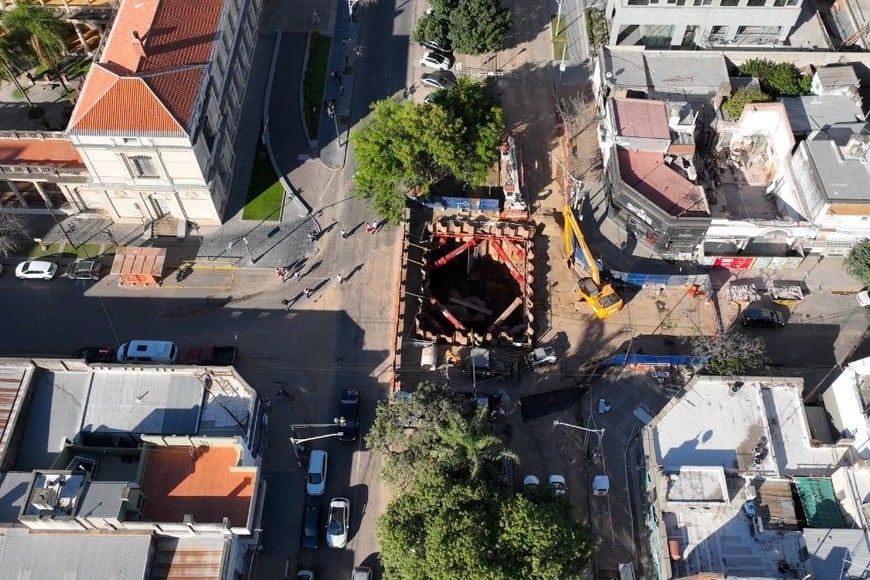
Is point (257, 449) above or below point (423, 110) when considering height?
below

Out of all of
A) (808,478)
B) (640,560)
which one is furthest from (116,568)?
(808,478)

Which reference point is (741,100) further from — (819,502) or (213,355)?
(213,355)

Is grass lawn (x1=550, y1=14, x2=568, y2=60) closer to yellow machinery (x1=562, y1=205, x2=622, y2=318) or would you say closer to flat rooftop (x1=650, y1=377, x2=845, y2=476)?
yellow machinery (x1=562, y1=205, x2=622, y2=318)

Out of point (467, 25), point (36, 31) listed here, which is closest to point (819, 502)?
point (467, 25)

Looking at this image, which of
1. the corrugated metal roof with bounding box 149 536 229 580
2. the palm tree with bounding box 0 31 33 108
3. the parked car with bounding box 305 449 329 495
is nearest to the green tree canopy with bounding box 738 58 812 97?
the parked car with bounding box 305 449 329 495

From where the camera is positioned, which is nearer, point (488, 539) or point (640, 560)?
point (488, 539)

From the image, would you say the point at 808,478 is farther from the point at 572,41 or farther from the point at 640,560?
the point at 572,41

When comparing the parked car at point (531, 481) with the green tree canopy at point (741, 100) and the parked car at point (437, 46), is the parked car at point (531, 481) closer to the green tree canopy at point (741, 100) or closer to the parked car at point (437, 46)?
the green tree canopy at point (741, 100)
